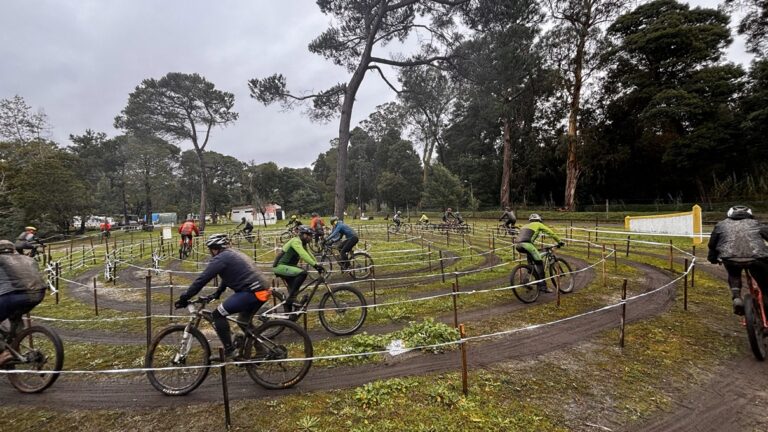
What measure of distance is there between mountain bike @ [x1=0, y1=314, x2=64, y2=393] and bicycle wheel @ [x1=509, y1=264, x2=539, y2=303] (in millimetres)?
8125

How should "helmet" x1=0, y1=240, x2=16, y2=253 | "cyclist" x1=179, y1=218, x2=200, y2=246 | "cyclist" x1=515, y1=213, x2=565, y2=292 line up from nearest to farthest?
1. "helmet" x1=0, y1=240, x2=16, y2=253
2. "cyclist" x1=515, y1=213, x2=565, y2=292
3. "cyclist" x1=179, y1=218, x2=200, y2=246

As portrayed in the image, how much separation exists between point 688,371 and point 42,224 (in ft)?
143

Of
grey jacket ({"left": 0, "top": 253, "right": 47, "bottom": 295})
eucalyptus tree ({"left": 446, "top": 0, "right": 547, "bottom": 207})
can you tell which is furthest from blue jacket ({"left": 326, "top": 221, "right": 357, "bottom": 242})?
eucalyptus tree ({"left": 446, "top": 0, "right": 547, "bottom": 207})

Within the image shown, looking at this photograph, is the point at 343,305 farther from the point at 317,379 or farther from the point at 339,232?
the point at 339,232

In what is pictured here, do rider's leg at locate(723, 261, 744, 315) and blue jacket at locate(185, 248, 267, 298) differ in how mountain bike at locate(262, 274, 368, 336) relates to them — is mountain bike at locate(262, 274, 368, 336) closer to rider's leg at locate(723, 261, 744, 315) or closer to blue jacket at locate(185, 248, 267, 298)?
blue jacket at locate(185, 248, 267, 298)

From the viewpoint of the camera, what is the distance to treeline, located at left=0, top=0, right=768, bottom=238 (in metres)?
15.4

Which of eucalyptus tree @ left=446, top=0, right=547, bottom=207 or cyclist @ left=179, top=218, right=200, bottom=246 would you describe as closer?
eucalyptus tree @ left=446, top=0, right=547, bottom=207

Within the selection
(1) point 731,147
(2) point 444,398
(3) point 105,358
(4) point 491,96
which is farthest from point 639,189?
(3) point 105,358

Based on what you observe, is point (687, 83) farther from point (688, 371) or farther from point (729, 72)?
point (688, 371)

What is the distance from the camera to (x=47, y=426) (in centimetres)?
371

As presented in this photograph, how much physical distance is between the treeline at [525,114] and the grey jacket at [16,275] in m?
11.5

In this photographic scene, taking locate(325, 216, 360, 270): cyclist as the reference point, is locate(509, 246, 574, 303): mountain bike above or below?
below

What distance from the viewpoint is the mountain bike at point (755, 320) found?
173 inches

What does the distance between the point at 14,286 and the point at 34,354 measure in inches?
39.0
